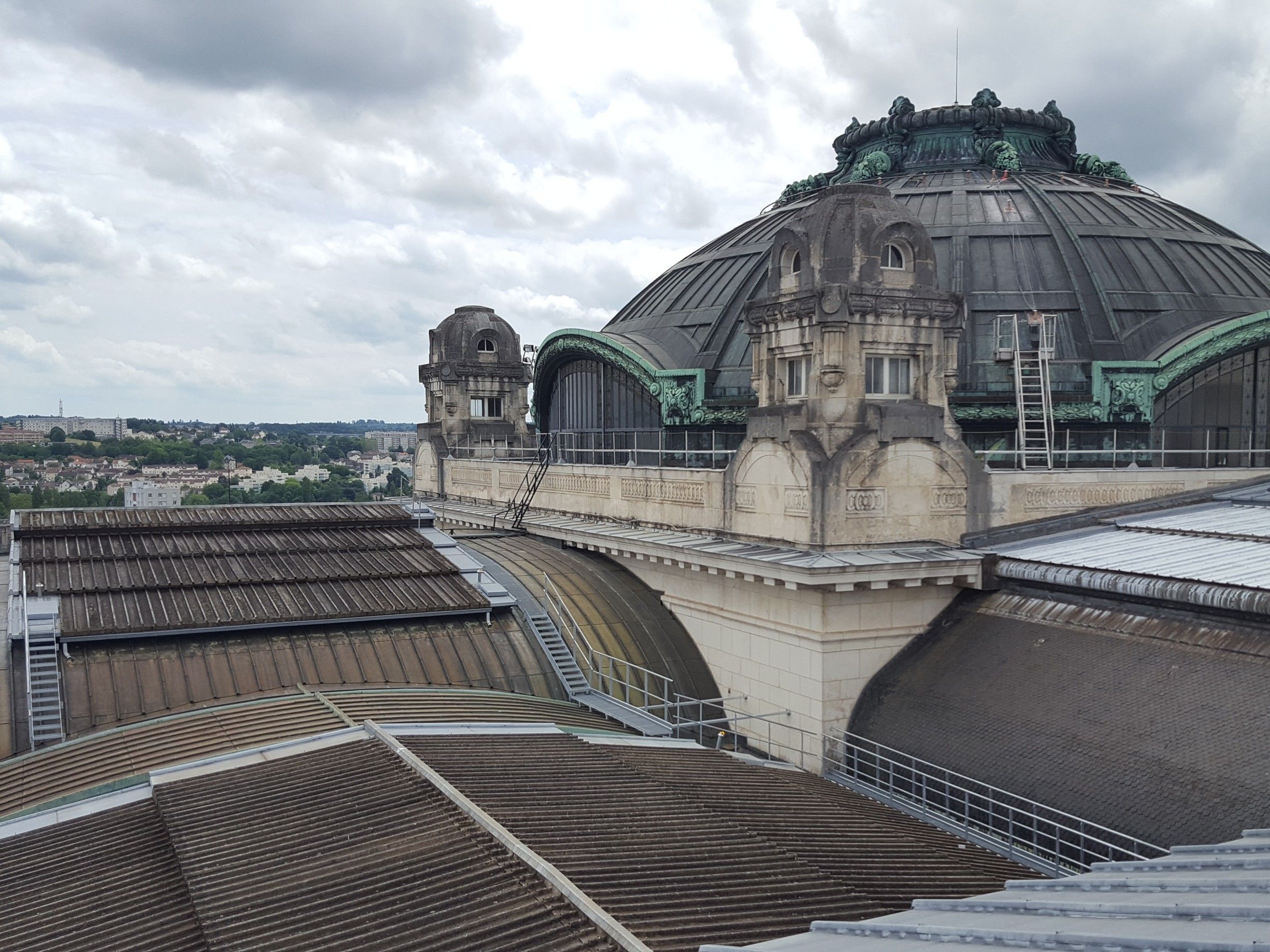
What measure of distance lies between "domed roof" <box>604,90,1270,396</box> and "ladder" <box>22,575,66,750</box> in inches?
795

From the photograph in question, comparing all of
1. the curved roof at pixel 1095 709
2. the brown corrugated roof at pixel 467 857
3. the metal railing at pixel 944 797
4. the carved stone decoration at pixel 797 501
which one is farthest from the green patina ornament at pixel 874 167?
the brown corrugated roof at pixel 467 857

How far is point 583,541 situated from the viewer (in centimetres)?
3117

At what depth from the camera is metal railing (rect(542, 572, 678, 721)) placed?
25344 millimetres

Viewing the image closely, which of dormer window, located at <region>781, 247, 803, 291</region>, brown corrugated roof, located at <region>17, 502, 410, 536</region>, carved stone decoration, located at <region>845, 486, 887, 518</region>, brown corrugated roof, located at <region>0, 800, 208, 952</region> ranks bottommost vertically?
brown corrugated roof, located at <region>0, 800, 208, 952</region>

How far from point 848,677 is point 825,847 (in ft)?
30.8

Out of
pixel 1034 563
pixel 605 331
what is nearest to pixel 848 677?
pixel 1034 563

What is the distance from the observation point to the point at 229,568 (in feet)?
87.7

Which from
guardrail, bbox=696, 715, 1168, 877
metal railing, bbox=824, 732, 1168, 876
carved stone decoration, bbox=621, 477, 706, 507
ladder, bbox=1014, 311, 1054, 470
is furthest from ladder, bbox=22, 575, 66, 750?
ladder, bbox=1014, 311, 1054, 470

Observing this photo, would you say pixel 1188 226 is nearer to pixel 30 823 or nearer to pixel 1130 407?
pixel 1130 407

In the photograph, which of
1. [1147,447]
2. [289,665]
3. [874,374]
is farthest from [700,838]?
[1147,447]

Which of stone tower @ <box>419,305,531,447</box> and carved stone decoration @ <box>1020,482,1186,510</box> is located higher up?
stone tower @ <box>419,305,531,447</box>

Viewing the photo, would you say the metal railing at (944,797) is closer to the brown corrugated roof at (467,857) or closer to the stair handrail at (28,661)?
the brown corrugated roof at (467,857)

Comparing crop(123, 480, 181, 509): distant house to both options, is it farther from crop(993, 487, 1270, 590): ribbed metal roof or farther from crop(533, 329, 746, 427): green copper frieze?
crop(993, 487, 1270, 590): ribbed metal roof

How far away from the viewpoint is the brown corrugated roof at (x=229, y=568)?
23531 mm
